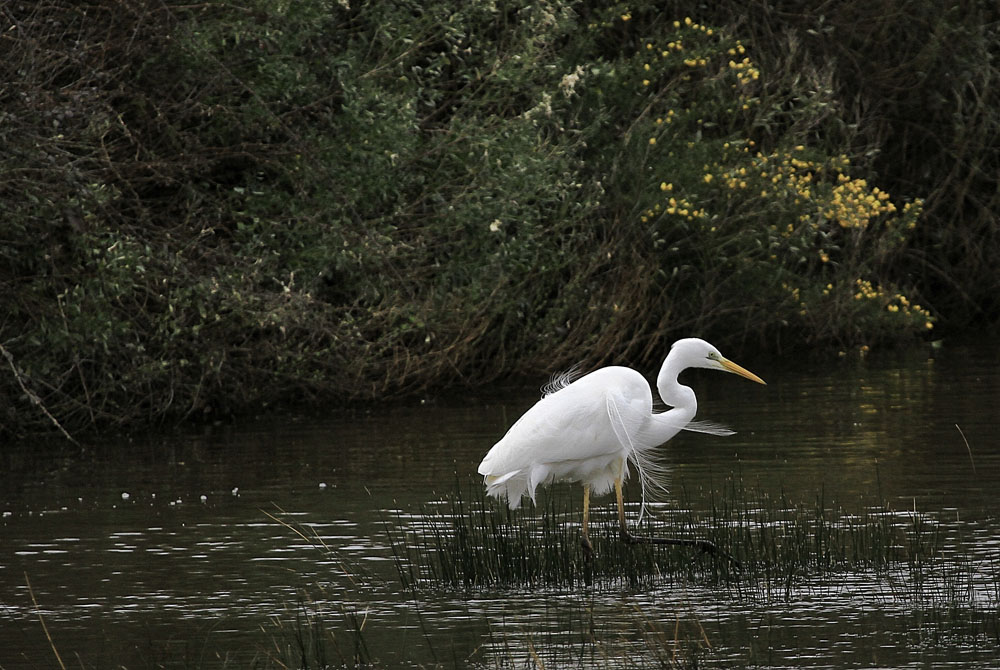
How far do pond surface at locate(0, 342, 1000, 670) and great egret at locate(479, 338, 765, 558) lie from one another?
84 centimetres

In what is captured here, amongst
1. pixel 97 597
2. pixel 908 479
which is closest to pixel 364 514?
pixel 97 597

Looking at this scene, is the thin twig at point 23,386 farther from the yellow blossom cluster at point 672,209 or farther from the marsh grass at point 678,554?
the yellow blossom cluster at point 672,209

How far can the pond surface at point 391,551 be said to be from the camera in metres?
7.62

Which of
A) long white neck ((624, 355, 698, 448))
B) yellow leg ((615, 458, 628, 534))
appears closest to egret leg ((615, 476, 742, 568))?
yellow leg ((615, 458, 628, 534))

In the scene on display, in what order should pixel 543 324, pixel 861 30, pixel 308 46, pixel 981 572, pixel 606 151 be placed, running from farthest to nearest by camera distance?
pixel 861 30, pixel 606 151, pixel 543 324, pixel 308 46, pixel 981 572

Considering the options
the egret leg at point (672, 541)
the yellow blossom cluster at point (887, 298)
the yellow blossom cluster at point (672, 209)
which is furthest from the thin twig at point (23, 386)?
the yellow blossom cluster at point (887, 298)

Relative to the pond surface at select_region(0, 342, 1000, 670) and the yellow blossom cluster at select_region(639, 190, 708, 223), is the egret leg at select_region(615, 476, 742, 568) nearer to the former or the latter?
the pond surface at select_region(0, 342, 1000, 670)

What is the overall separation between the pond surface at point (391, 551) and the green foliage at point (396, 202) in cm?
83

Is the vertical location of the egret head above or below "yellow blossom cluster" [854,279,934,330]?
below

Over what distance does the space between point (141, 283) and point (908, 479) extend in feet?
23.5

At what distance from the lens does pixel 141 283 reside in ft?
51.3

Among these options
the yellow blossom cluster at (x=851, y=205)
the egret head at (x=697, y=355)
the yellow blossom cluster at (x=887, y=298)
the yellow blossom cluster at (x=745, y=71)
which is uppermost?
the yellow blossom cluster at (x=745, y=71)

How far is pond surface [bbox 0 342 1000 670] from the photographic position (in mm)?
7621

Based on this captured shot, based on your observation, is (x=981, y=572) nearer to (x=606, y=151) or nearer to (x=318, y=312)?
(x=318, y=312)
